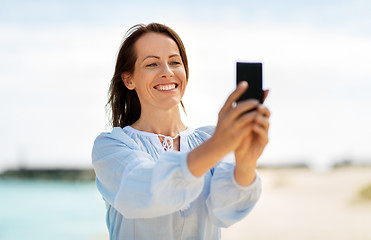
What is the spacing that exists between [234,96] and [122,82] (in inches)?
A: 39.2

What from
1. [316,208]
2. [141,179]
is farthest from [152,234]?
[316,208]

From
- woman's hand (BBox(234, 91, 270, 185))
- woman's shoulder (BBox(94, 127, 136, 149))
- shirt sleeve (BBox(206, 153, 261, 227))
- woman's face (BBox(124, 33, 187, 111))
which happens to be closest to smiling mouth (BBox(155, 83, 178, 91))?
woman's face (BBox(124, 33, 187, 111))

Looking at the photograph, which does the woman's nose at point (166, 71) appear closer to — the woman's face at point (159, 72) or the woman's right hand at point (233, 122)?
the woman's face at point (159, 72)

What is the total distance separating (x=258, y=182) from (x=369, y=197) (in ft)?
31.6

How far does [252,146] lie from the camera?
4.93 ft

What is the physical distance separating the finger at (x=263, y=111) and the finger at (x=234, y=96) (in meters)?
0.07

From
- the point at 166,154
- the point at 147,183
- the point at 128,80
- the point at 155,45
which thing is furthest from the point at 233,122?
the point at 128,80

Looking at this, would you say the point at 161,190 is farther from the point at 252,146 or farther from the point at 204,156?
the point at 252,146

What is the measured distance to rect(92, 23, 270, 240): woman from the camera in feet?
4.62

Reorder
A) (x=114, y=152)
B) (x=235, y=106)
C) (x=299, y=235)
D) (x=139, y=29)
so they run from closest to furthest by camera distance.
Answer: (x=235, y=106) < (x=114, y=152) < (x=139, y=29) < (x=299, y=235)

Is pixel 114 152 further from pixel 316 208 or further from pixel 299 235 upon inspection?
pixel 316 208

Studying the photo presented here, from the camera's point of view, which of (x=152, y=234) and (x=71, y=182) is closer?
(x=152, y=234)

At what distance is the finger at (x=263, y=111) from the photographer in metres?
1.35

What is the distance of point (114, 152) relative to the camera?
1.82 metres
